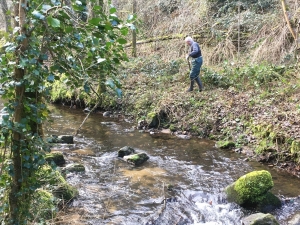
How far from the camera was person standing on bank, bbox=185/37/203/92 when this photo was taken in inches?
389

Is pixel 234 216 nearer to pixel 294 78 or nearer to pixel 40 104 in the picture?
pixel 40 104

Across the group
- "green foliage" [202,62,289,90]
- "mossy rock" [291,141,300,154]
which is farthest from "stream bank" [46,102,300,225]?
"green foliage" [202,62,289,90]

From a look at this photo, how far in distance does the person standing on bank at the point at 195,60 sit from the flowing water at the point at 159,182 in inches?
89.0

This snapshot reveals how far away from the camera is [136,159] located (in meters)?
6.79

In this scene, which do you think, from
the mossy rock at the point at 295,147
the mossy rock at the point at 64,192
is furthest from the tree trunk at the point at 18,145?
the mossy rock at the point at 295,147

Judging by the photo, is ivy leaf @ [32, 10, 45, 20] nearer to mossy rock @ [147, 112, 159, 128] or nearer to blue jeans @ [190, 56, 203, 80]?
mossy rock @ [147, 112, 159, 128]

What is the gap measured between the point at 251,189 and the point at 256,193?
94 millimetres

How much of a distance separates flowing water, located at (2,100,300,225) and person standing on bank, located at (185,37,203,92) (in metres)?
2.26

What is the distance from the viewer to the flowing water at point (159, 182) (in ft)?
16.0

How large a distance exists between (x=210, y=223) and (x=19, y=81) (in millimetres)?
3637

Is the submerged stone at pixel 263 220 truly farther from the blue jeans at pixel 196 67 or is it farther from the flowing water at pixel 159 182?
the blue jeans at pixel 196 67

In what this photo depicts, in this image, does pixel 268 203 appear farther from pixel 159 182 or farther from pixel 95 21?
pixel 95 21

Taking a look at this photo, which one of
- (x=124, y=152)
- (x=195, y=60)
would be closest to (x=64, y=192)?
(x=124, y=152)

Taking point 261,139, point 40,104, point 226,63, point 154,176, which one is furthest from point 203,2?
point 40,104
